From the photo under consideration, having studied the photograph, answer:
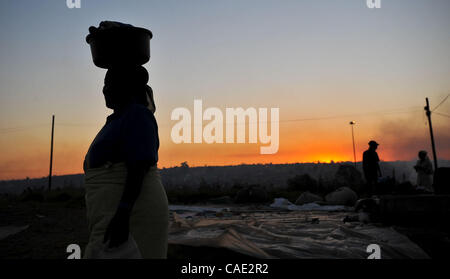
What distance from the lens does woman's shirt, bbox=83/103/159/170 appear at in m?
1.92

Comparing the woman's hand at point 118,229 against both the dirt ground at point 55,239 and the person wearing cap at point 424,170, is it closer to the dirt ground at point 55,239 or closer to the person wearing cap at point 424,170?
the dirt ground at point 55,239

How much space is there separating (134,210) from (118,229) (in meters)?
0.13

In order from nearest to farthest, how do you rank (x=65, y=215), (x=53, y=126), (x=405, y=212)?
(x=405, y=212) → (x=65, y=215) → (x=53, y=126)

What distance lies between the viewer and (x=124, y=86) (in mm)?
2141

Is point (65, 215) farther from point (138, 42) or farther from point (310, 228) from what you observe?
point (138, 42)

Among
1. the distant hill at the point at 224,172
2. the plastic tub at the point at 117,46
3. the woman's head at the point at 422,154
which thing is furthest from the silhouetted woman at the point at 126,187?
the distant hill at the point at 224,172

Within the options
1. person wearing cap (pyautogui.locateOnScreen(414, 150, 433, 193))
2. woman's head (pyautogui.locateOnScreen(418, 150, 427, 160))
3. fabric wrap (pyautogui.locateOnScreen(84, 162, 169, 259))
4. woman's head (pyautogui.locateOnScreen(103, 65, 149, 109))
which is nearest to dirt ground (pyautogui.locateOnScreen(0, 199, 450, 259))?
fabric wrap (pyautogui.locateOnScreen(84, 162, 169, 259))

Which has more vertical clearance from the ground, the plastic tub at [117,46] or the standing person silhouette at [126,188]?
the plastic tub at [117,46]

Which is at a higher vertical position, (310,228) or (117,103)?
(117,103)

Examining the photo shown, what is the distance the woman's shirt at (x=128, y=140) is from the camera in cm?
192

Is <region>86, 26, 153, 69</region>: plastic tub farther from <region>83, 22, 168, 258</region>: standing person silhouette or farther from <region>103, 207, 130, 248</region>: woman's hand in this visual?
<region>103, 207, 130, 248</region>: woman's hand

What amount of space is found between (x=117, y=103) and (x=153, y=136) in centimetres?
35
